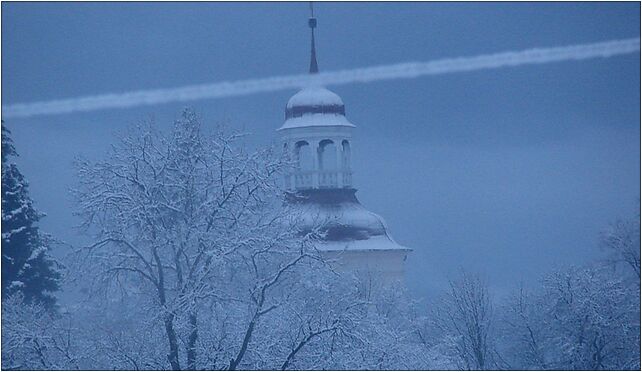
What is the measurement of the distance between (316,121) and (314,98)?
109 centimetres

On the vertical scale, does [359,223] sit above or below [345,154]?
below

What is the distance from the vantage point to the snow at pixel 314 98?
40281mm

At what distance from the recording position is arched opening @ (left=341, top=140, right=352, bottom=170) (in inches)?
1572

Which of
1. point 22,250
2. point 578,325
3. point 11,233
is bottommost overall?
point 578,325

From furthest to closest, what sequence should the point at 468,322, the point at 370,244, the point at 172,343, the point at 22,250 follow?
the point at 370,244, the point at 468,322, the point at 22,250, the point at 172,343

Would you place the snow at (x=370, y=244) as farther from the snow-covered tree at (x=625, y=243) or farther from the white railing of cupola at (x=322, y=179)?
the snow-covered tree at (x=625, y=243)

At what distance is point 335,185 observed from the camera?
3919cm

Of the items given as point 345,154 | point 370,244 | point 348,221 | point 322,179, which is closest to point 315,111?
point 345,154

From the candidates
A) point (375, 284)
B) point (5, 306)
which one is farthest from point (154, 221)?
point (375, 284)

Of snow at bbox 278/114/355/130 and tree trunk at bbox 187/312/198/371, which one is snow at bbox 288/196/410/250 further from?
tree trunk at bbox 187/312/198/371

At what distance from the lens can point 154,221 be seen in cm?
2255

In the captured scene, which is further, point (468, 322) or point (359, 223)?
point (359, 223)

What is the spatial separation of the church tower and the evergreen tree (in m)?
12.4

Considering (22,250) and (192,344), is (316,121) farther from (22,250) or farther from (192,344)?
(192,344)
